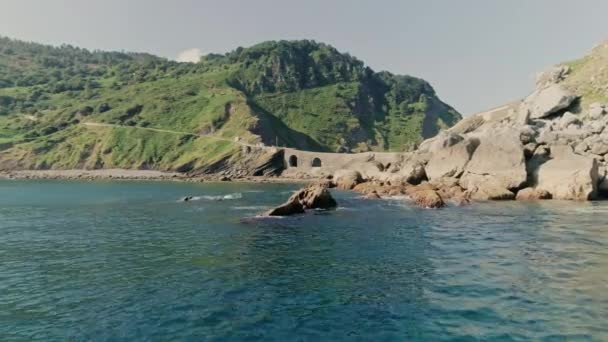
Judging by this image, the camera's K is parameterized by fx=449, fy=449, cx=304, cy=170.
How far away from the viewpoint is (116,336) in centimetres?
1788

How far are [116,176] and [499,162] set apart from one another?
145753mm

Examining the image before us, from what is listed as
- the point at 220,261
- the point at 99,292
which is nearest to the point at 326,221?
the point at 220,261

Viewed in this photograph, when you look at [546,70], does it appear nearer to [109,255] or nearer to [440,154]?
[440,154]

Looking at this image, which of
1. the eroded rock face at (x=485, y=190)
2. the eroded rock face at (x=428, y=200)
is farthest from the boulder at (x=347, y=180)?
the eroded rock face at (x=428, y=200)

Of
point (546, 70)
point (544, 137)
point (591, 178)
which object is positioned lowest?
point (591, 178)

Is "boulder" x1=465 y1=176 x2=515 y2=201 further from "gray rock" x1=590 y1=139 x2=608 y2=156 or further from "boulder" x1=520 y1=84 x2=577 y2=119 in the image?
"boulder" x1=520 y1=84 x2=577 y2=119

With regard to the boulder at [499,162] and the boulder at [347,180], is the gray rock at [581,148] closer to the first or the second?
the boulder at [499,162]

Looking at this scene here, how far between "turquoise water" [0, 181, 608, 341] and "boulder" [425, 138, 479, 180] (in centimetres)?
2644

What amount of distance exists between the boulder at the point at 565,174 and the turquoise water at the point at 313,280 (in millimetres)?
13984

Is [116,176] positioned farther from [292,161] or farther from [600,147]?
[600,147]

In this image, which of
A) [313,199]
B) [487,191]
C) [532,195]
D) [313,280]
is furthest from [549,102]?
[313,280]

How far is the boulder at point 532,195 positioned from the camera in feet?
208

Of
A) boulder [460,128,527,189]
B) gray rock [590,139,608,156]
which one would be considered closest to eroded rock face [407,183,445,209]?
boulder [460,128,527,189]

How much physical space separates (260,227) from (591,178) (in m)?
46.8
